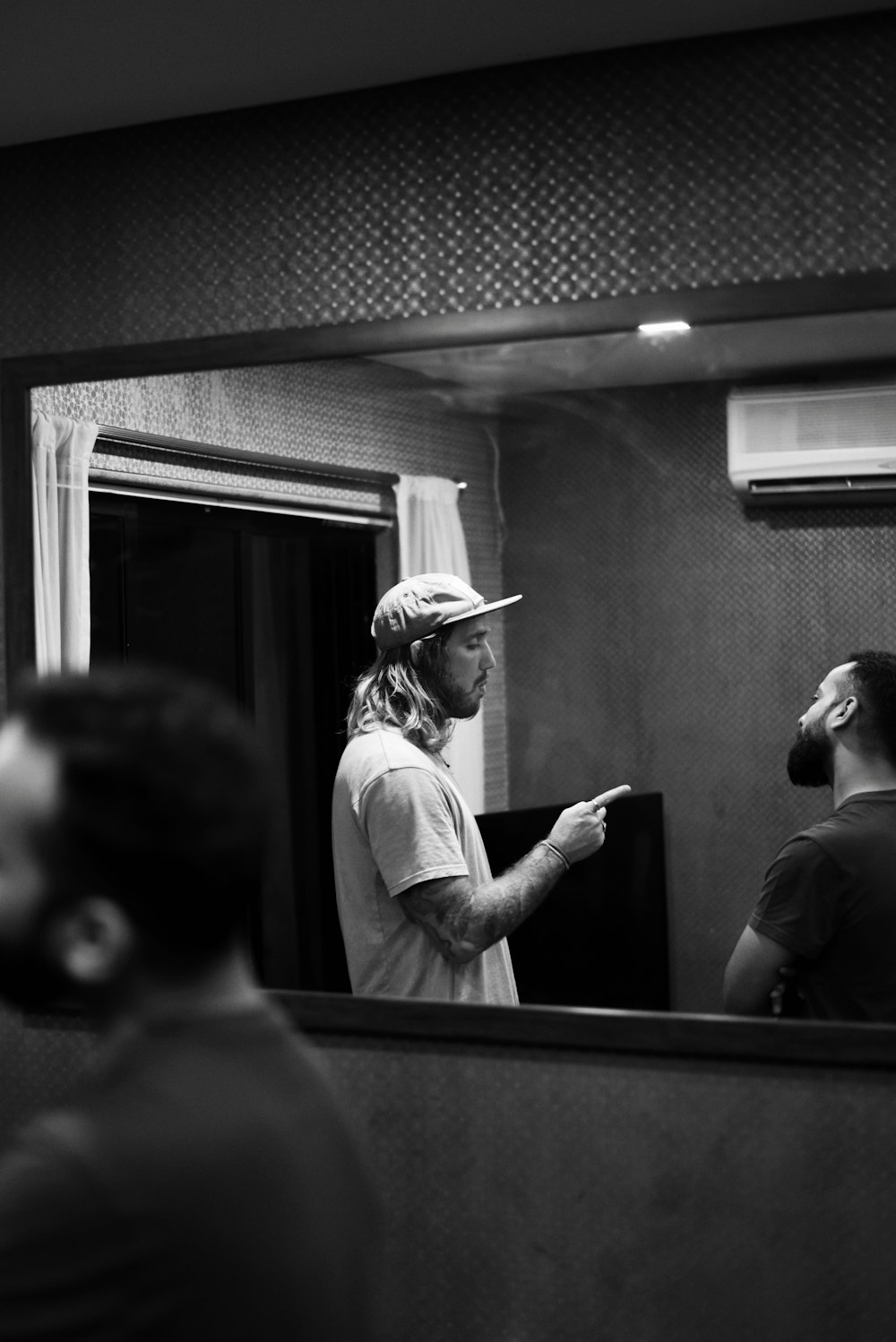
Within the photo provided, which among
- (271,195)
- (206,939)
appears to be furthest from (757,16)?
(206,939)

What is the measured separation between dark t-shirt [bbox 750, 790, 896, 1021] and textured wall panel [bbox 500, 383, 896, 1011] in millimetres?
203

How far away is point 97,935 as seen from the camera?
0.92 metres

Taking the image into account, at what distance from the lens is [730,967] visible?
89.3 inches

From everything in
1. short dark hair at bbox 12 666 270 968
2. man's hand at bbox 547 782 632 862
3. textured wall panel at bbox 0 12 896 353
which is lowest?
man's hand at bbox 547 782 632 862

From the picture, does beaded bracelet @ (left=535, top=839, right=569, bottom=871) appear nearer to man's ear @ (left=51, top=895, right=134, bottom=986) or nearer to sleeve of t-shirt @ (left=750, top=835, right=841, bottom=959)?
sleeve of t-shirt @ (left=750, top=835, right=841, bottom=959)

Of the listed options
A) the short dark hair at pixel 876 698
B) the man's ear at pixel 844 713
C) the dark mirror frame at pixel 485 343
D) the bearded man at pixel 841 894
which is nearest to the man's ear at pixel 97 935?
the dark mirror frame at pixel 485 343

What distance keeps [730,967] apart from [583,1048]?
1.03ft

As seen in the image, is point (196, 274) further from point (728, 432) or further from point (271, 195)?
point (728, 432)

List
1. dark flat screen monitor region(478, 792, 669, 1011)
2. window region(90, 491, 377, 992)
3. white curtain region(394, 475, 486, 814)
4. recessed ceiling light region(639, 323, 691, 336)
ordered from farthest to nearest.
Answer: white curtain region(394, 475, 486, 814), window region(90, 491, 377, 992), dark flat screen monitor region(478, 792, 669, 1011), recessed ceiling light region(639, 323, 691, 336)

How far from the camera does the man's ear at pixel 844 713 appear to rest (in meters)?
2.54

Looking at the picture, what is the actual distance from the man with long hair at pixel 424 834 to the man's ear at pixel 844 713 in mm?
467

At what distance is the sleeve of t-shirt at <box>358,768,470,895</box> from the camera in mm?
2408

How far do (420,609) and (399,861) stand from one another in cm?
52

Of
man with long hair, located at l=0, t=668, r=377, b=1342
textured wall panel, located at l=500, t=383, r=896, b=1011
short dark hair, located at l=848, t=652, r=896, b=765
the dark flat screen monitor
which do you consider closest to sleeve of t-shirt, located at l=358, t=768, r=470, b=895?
the dark flat screen monitor
